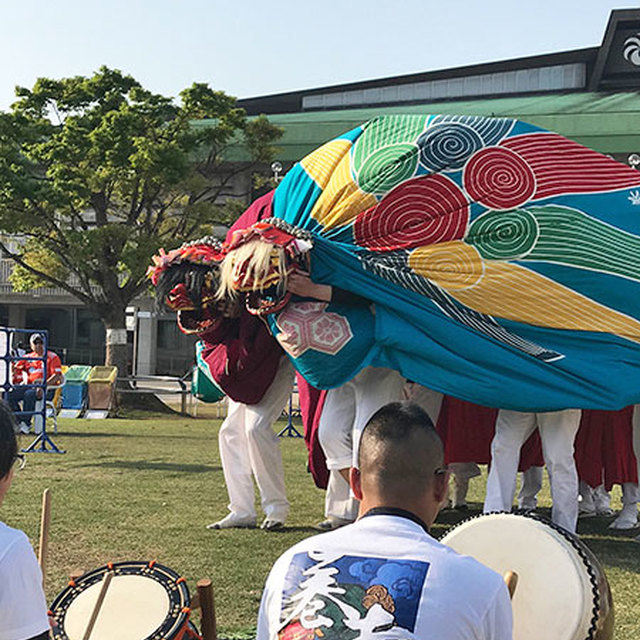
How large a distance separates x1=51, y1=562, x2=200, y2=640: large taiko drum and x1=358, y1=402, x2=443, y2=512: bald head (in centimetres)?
118

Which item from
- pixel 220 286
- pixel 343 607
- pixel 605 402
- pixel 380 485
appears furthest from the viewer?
pixel 220 286

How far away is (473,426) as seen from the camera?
7.21 meters

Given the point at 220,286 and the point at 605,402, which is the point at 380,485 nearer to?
the point at 605,402

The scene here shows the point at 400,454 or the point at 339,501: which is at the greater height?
the point at 400,454

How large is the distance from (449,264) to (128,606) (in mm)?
3426

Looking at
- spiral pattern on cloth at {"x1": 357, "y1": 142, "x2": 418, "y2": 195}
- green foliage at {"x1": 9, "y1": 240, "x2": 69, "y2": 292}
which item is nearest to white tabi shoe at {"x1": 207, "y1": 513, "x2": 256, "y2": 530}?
spiral pattern on cloth at {"x1": 357, "y1": 142, "x2": 418, "y2": 195}

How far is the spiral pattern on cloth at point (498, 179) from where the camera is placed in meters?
6.09

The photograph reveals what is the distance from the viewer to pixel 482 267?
603cm

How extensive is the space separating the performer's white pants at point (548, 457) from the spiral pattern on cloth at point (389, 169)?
1.62m

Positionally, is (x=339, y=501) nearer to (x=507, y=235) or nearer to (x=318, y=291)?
(x=318, y=291)

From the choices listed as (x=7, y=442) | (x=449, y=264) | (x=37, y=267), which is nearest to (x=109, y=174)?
(x=37, y=267)

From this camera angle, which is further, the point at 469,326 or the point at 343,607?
the point at 469,326

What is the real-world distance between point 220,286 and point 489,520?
11.1 ft

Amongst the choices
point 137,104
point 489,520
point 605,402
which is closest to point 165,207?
point 137,104
